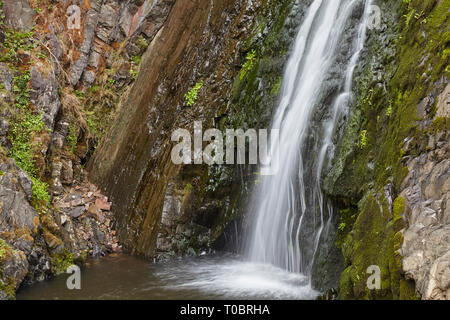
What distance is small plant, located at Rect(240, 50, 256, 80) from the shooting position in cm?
807

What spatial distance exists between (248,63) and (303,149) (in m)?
2.78

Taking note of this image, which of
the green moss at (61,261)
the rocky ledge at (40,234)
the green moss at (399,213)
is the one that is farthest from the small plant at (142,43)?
the green moss at (399,213)

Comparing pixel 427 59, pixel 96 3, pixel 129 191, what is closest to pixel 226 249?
pixel 129 191

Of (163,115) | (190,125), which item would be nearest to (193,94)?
(190,125)

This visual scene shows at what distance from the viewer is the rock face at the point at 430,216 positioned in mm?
3002

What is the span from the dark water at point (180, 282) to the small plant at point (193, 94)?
3.44 meters

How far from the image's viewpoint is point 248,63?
8.12 meters

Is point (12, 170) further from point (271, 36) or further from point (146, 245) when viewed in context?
Result: point (271, 36)

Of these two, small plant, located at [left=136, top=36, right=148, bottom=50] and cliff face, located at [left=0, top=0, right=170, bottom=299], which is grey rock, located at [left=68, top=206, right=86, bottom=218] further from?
small plant, located at [left=136, top=36, right=148, bottom=50]

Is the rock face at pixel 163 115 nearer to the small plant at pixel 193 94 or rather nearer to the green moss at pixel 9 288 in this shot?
the small plant at pixel 193 94

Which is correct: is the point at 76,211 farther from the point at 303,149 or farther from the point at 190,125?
the point at 303,149

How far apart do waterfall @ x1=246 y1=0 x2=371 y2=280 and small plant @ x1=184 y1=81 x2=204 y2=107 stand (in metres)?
2.08

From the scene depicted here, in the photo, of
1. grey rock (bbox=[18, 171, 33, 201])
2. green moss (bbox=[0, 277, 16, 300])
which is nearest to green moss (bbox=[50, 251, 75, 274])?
green moss (bbox=[0, 277, 16, 300])
